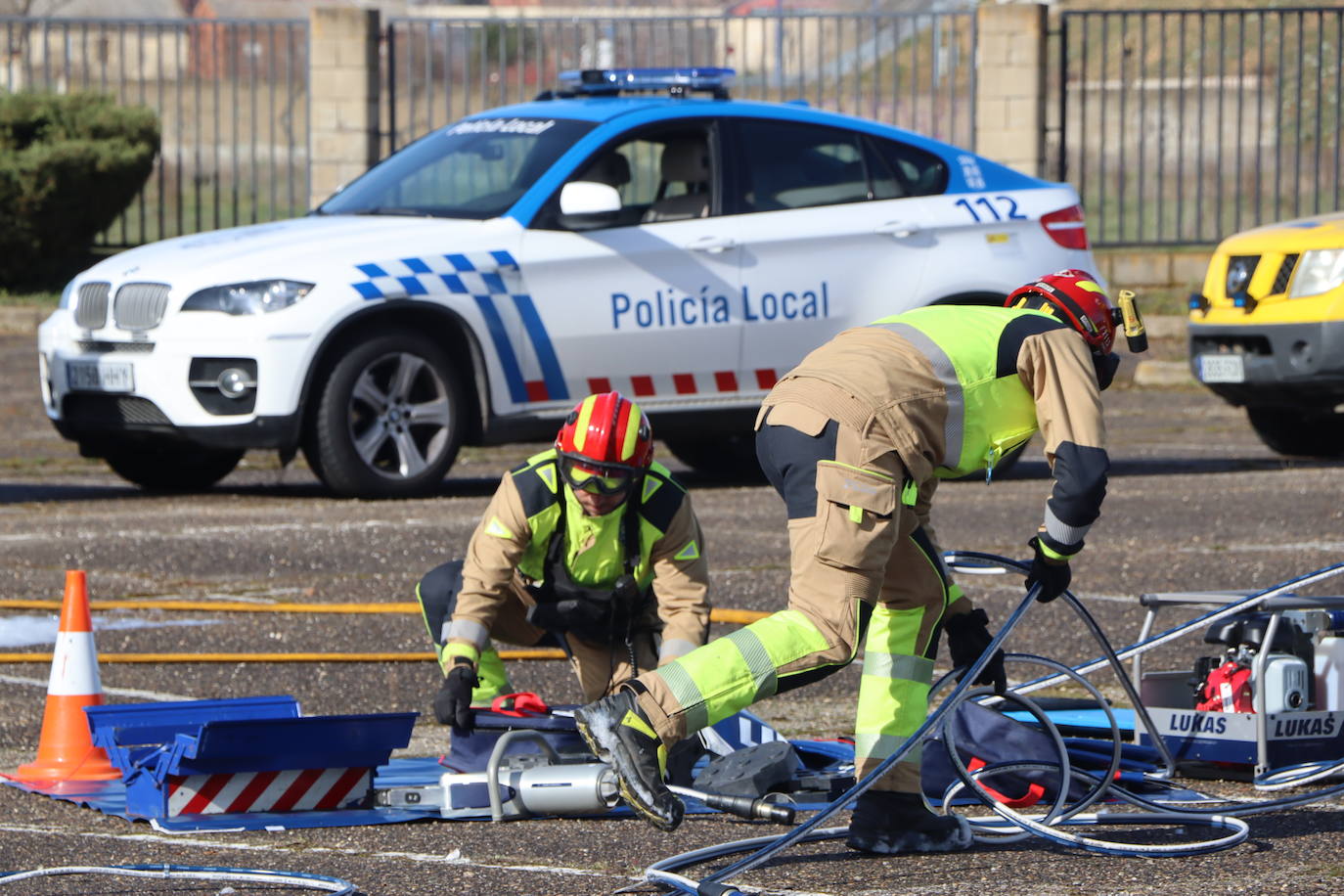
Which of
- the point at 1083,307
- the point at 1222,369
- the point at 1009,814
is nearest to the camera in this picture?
the point at 1009,814

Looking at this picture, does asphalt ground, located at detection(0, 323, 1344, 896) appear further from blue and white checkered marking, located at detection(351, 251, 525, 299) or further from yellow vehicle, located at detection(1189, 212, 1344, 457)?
blue and white checkered marking, located at detection(351, 251, 525, 299)

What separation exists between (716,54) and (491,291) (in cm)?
1027

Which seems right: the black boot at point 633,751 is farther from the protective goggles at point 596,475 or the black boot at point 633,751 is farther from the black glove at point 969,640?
the protective goggles at point 596,475

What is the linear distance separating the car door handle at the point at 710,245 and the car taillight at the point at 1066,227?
5.81ft

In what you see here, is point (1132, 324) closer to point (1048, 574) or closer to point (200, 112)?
point (1048, 574)

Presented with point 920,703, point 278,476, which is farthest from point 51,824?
point 278,476

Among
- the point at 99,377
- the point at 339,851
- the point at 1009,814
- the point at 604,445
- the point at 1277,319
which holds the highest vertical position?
the point at 604,445

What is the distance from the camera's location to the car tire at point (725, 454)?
38.2ft

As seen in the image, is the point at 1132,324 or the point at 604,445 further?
the point at 604,445

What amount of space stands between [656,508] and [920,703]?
1165 mm

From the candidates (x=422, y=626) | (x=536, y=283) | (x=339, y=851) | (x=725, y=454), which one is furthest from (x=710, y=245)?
(x=339, y=851)

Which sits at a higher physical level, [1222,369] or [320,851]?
[1222,369]

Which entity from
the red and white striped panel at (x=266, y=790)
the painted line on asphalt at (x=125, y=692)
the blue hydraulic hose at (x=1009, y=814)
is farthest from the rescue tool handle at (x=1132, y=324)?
the painted line on asphalt at (x=125, y=692)

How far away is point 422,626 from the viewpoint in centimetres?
760
